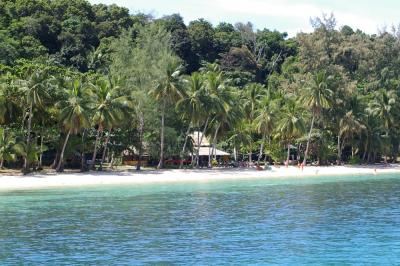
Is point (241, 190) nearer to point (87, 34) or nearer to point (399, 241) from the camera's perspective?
point (399, 241)

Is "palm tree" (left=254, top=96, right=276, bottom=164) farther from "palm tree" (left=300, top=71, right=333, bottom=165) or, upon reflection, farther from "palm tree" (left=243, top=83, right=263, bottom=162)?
"palm tree" (left=300, top=71, right=333, bottom=165)

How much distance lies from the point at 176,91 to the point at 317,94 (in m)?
21.0

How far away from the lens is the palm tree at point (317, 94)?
247 ft

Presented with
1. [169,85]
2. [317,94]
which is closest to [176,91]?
[169,85]

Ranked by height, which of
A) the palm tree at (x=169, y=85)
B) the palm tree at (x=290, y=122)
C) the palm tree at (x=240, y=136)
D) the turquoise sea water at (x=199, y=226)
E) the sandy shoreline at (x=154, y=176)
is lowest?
the turquoise sea water at (x=199, y=226)

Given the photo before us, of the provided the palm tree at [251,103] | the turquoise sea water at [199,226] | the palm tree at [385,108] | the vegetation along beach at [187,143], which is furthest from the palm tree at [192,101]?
the palm tree at [385,108]

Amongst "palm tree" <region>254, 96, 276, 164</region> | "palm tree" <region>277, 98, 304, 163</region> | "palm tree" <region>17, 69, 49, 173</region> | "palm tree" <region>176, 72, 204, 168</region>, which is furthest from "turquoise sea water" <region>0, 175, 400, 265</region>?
"palm tree" <region>277, 98, 304, 163</region>

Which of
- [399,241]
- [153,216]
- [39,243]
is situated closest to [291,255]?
[399,241]

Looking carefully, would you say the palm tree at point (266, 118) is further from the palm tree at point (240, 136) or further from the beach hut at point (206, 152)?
the beach hut at point (206, 152)

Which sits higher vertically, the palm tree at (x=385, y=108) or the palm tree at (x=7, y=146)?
the palm tree at (x=385, y=108)

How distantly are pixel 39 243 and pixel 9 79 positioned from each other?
104 ft

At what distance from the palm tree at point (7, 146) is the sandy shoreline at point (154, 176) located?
5.48 feet

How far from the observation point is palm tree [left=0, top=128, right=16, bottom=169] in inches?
2061

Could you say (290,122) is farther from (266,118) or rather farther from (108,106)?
(108,106)
